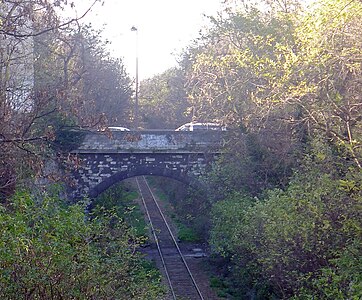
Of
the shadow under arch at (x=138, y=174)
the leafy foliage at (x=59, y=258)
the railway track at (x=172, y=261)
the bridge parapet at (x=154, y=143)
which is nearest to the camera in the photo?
the leafy foliage at (x=59, y=258)

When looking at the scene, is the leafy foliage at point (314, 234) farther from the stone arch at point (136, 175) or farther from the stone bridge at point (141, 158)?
the stone arch at point (136, 175)

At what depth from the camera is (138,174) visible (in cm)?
2291

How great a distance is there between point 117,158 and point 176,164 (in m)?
2.27

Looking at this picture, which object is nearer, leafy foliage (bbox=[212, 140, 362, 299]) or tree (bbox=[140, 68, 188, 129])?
leafy foliage (bbox=[212, 140, 362, 299])

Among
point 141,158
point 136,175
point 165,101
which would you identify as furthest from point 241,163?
point 165,101

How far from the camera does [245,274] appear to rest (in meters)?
14.5

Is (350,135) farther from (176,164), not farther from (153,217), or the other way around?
(153,217)

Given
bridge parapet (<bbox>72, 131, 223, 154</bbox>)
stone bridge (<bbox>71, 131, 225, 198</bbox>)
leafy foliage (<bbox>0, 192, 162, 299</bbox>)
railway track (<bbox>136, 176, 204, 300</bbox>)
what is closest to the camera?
leafy foliage (<bbox>0, 192, 162, 299</bbox>)

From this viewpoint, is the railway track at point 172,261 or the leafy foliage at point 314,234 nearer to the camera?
the leafy foliage at point 314,234

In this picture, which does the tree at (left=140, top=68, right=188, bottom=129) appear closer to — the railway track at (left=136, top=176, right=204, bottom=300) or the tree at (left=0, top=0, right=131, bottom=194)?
the tree at (left=0, top=0, right=131, bottom=194)

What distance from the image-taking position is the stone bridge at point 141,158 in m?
22.5

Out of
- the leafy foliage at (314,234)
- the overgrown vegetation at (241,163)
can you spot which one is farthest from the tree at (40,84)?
the leafy foliage at (314,234)

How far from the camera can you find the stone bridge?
73.7 ft

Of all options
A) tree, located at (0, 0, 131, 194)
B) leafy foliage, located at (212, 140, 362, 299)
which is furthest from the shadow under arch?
leafy foliage, located at (212, 140, 362, 299)
